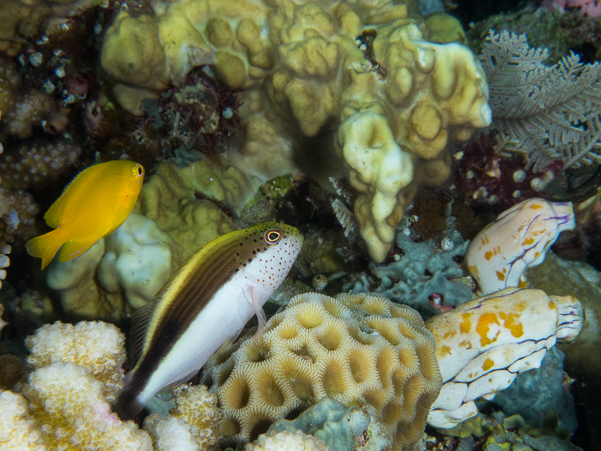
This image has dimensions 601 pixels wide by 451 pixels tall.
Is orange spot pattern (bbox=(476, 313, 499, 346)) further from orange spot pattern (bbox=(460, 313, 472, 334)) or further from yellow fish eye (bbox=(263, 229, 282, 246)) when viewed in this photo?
yellow fish eye (bbox=(263, 229, 282, 246))

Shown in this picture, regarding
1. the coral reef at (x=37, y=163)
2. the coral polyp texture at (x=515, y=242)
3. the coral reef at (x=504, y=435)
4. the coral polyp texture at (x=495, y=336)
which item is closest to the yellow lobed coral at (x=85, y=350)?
the coral reef at (x=37, y=163)

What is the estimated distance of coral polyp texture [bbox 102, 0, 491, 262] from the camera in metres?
2.93

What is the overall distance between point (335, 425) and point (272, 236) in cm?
105

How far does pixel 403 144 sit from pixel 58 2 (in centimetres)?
340

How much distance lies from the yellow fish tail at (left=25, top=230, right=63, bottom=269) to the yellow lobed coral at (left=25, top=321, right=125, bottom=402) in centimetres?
45

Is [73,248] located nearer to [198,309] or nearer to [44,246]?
[44,246]

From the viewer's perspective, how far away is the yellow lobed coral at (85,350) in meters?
1.83

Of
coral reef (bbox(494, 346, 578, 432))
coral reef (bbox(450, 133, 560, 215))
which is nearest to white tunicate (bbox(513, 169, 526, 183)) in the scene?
coral reef (bbox(450, 133, 560, 215))

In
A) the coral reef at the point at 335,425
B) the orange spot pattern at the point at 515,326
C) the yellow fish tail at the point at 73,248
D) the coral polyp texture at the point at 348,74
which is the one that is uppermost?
the coral polyp texture at the point at 348,74

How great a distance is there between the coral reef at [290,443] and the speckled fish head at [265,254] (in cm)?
79

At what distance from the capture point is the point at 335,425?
173 centimetres

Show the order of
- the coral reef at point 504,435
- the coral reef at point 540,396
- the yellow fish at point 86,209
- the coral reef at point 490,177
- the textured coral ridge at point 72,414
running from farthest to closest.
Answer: the coral reef at point 490,177
the coral reef at point 540,396
the coral reef at point 504,435
the yellow fish at point 86,209
the textured coral ridge at point 72,414

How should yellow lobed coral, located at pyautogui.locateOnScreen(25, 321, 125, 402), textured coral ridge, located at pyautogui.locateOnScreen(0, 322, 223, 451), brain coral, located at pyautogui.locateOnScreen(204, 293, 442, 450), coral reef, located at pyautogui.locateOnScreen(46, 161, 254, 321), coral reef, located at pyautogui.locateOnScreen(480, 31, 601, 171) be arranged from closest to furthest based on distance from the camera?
1. textured coral ridge, located at pyautogui.locateOnScreen(0, 322, 223, 451)
2. yellow lobed coral, located at pyautogui.locateOnScreen(25, 321, 125, 402)
3. brain coral, located at pyautogui.locateOnScreen(204, 293, 442, 450)
4. coral reef, located at pyautogui.locateOnScreen(46, 161, 254, 321)
5. coral reef, located at pyautogui.locateOnScreen(480, 31, 601, 171)

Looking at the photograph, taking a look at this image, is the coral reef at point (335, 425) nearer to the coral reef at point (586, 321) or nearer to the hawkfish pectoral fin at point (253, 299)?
the hawkfish pectoral fin at point (253, 299)
